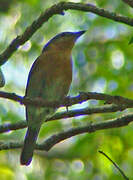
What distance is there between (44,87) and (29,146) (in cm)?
60

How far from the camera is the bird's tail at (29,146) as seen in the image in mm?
5476

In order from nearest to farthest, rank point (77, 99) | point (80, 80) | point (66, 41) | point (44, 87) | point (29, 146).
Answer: point (77, 99) < point (29, 146) < point (44, 87) < point (66, 41) < point (80, 80)

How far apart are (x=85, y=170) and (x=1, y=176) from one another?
3.90 ft

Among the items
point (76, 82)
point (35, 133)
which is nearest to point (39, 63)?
point (35, 133)

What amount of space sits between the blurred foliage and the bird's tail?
0.91 m

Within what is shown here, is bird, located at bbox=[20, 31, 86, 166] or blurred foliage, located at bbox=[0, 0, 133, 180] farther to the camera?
blurred foliage, located at bbox=[0, 0, 133, 180]

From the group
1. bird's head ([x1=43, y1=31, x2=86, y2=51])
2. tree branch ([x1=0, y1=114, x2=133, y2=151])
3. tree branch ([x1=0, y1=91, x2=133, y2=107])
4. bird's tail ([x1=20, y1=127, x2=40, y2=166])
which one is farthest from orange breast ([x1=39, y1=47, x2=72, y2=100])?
tree branch ([x1=0, y1=91, x2=133, y2=107])

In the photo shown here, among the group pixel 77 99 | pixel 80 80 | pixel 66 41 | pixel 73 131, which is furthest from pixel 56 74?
Answer: pixel 80 80

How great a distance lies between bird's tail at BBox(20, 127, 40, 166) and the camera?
548 cm

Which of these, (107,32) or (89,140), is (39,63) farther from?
(107,32)

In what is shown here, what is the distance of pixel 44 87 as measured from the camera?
18.5ft

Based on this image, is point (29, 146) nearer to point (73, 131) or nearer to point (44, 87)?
point (44, 87)

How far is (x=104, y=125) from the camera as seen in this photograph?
190 inches

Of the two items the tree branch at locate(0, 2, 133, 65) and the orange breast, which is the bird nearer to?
the orange breast
